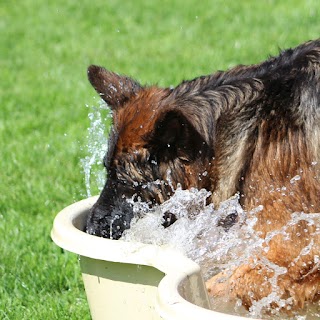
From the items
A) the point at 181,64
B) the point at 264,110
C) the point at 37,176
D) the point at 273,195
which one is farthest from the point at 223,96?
the point at 181,64

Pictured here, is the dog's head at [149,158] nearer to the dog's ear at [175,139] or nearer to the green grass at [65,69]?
the dog's ear at [175,139]

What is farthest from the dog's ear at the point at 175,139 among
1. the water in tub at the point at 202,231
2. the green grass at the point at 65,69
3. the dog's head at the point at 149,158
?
the green grass at the point at 65,69

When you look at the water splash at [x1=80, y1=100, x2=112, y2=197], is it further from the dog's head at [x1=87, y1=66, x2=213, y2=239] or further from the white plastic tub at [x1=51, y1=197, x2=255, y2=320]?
the white plastic tub at [x1=51, y1=197, x2=255, y2=320]

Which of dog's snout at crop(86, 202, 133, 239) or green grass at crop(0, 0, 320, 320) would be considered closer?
dog's snout at crop(86, 202, 133, 239)

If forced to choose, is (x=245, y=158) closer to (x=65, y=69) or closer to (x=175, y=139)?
(x=175, y=139)

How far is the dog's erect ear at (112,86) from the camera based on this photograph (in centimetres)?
461

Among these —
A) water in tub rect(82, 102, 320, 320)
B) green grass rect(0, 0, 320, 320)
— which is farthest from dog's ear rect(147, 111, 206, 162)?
green grass rect(0, 0, 320, 320)

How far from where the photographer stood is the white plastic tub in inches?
135

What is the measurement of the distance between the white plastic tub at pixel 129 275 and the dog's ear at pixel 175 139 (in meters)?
0.59

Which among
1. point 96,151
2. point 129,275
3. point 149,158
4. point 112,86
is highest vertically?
point 112,86

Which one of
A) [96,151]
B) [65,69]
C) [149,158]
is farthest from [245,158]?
[65,69]

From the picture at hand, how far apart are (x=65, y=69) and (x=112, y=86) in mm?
5625

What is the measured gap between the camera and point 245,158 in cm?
417

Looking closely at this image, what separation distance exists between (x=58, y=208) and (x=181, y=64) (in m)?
3.82
